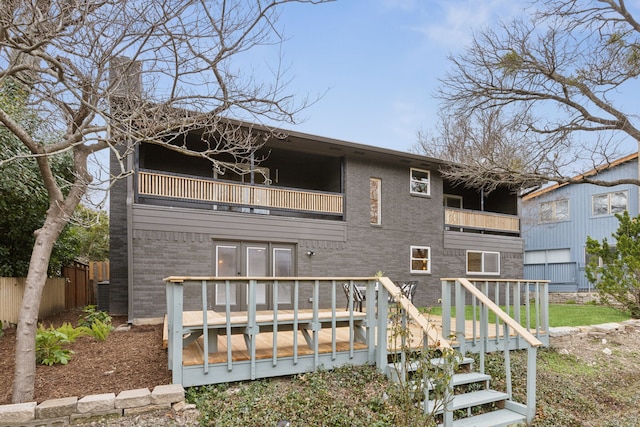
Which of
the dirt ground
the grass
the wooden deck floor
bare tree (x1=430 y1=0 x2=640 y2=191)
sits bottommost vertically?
the grass

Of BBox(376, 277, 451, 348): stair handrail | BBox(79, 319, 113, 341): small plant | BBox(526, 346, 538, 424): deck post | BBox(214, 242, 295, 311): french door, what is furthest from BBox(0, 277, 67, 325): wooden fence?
BBox(526, 346, 538, 424): deck post

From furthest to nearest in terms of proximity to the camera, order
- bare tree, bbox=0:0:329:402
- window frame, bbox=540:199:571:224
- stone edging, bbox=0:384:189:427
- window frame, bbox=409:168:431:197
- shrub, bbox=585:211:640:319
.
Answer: window frame, bbox=540:199:571:224
window frame, bbox=409:168:431:197
shrub, bbox=585:211:640:319
bare tree, bbox=0:0:329:402
stone edging, bbox=0:384:189:427

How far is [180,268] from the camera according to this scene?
1009 cm

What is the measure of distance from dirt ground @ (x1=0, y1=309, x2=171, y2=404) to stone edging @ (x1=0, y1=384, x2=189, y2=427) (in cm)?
44

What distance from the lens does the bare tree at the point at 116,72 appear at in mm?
4504

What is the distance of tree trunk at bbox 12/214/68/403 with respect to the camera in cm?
416

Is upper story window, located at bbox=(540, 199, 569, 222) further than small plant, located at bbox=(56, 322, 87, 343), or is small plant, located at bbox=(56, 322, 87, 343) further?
upper story window, located at bbox=(540, 199, 569, 222)

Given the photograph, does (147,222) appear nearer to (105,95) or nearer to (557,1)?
(105,95)

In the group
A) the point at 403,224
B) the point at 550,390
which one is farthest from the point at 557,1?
the point at 550,390

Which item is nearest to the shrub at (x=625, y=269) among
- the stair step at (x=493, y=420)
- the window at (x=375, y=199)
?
the window at (x=375, y=199)

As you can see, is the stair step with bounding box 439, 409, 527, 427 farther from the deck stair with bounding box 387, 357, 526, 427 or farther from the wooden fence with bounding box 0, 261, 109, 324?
the wooden fence with bounding box 0, 261, 109, 324

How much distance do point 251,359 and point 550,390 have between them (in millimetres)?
4149

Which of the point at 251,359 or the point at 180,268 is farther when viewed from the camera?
the point at 180,268

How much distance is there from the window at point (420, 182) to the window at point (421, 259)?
2047 mm
